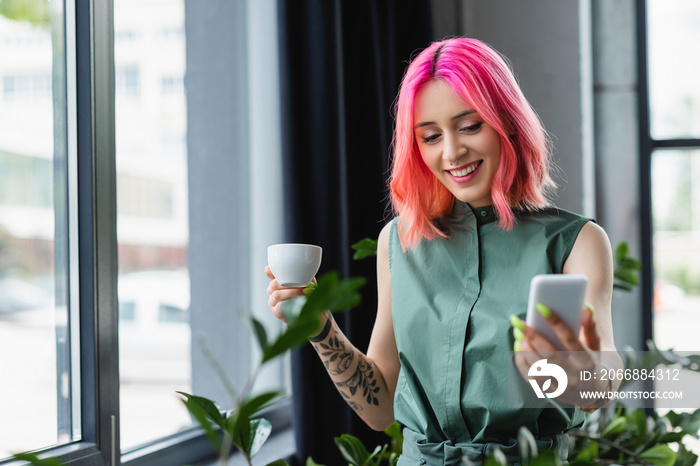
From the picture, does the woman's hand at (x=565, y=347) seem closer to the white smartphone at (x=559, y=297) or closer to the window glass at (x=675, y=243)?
the white smartphone at (x=559, y=297)

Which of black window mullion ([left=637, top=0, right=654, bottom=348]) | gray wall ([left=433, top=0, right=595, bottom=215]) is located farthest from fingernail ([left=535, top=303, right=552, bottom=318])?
black window mullion ([left=637, top=0, right=654, bottom=348])

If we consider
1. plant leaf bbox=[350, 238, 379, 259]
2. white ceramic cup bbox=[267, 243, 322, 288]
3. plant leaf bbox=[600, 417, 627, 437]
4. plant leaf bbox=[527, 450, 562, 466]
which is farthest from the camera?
plant leaf bbox=[600, 417, 627, 437]

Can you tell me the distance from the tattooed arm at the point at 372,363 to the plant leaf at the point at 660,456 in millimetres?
552

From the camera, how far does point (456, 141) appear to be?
111 centimetres

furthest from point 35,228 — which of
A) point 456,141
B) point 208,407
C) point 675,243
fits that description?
point 675,243

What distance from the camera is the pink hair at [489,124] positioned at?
3.63 feet

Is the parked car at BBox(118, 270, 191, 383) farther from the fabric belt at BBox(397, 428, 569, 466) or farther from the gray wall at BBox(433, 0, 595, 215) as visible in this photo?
the gray wall at BBox(433, 0, 595, 215)

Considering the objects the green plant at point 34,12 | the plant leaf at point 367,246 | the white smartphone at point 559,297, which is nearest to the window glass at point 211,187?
the plant leaf at point 367,246

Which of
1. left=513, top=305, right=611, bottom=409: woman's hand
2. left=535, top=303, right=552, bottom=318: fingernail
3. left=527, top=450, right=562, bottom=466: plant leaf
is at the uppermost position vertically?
left=535, top=303, right=552, bottom=318: fingernail

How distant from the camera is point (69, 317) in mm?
1280

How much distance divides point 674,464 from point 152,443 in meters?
1.20

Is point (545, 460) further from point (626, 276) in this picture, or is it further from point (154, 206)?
point (154, 206)

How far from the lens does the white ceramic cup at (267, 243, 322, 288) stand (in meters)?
0.98

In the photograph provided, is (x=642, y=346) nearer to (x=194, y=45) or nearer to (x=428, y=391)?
(x=428, y=391)
